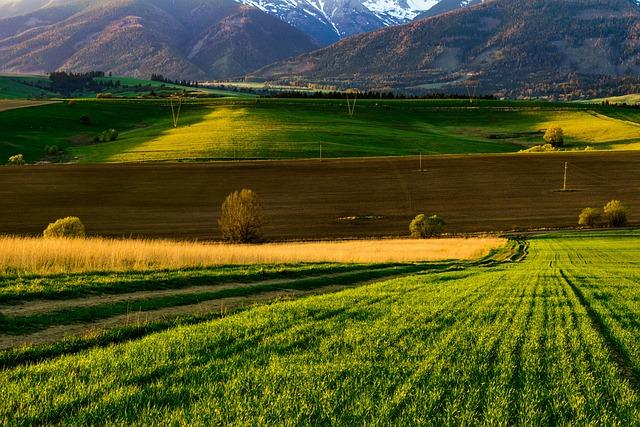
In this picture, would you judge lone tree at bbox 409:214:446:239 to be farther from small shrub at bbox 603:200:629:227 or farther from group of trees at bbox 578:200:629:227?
small shrub at bbox 603:200:629:227

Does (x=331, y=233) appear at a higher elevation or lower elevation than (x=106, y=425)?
lower

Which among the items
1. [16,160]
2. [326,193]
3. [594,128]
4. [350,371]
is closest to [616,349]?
[350,371]

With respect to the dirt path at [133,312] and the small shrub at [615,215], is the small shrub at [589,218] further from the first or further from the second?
the dirt path at [133,312]

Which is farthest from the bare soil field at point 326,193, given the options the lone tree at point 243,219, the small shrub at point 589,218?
the lone tree at point 243,219

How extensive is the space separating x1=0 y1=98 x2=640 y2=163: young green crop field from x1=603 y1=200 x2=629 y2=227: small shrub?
2245 inches

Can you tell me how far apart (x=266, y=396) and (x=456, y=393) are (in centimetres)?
288

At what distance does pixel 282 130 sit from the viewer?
143 meters

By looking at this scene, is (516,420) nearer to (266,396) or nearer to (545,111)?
(266,396)

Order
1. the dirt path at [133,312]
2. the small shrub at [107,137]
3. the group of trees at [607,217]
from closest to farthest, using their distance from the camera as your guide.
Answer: the dirt path at [133,312] → the group of trees at [607,217] → the small shrub at [107,137]

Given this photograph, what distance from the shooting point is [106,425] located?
22.6 ft

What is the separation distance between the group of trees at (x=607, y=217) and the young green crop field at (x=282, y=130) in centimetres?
5613

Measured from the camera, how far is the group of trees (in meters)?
72.6

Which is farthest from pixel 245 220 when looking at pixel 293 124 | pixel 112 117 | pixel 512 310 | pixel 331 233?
pixel 112 117

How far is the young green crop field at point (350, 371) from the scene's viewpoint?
7566 mm
